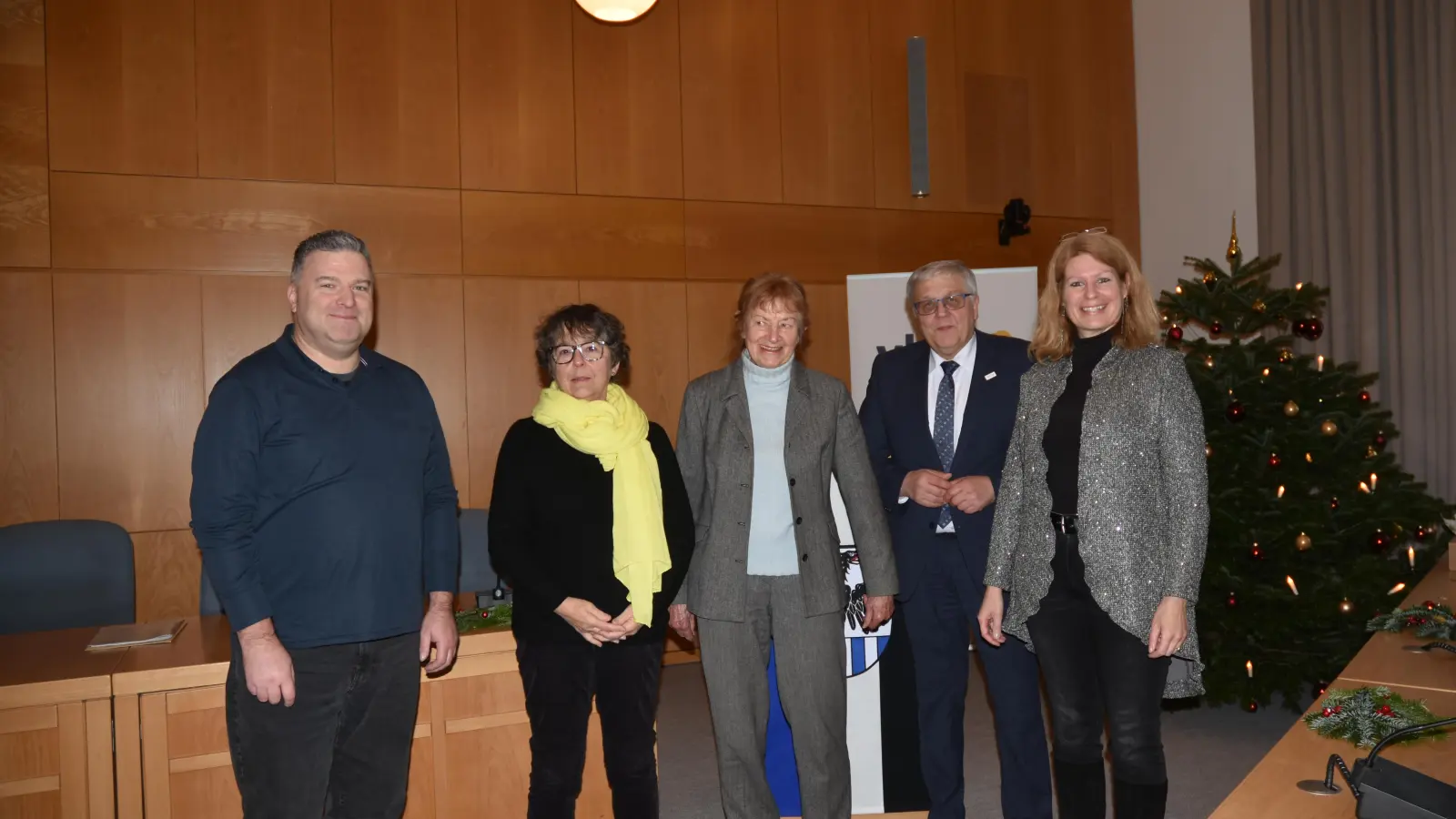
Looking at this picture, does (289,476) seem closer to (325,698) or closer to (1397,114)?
(325,698)

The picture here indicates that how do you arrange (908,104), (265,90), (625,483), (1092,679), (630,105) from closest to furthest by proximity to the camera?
(1092,679) < (625,483) < (265,90) < (630,105) < (908,104)

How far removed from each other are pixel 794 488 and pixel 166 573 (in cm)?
368

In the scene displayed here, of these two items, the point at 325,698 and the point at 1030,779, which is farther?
the point at 1030,779

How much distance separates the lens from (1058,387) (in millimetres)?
2422

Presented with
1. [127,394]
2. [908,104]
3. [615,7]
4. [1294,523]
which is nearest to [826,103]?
[908,104]

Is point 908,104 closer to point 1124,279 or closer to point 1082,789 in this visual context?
point 1124,279

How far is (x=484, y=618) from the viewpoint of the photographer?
10.3ft

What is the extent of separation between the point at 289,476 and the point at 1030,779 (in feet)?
7.01

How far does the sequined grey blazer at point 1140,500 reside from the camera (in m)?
2.19

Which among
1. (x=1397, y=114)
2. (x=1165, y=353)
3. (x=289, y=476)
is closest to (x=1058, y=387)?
(x=1165, y=353)

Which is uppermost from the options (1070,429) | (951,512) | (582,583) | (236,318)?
(236,318)

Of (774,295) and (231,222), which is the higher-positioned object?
(231,222)

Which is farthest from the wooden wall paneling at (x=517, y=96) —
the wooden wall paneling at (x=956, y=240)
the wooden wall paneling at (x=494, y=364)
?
the wooden wall paneling at (x=956, y=240)

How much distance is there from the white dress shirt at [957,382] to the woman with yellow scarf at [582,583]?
0.93 m
